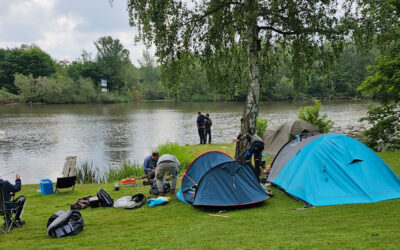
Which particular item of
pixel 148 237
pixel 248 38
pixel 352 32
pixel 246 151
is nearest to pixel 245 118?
pixel 246 151

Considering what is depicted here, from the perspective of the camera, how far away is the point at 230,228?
20.4 ft

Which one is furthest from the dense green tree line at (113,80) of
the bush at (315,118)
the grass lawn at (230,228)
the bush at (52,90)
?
the grass lawn at (230,228)

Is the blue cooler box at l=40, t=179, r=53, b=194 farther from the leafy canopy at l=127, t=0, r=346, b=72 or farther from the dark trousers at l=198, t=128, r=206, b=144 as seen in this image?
the dark trousers at l=198, t=128, r=206, b=144

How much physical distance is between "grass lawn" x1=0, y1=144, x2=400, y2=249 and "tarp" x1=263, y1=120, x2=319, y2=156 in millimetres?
7792

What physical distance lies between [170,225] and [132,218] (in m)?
1.22

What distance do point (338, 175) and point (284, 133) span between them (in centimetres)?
831

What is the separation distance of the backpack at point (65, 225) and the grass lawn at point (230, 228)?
17cm

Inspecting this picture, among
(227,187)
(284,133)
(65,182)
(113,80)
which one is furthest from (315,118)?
(113,80)

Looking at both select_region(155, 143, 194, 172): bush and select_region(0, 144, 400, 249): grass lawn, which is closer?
select_region(0, 144, 400, 249): grass lawn

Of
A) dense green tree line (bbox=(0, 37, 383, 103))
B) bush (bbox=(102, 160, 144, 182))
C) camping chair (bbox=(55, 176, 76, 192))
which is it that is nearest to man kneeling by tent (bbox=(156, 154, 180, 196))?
camping chair (bbox=(55, 176, 76, 192))

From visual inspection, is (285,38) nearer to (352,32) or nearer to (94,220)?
(352,32)

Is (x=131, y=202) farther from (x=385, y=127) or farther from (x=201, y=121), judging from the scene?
(x=385, y=127)

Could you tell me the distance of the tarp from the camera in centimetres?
1606

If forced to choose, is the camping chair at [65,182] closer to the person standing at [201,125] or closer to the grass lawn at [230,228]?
the grass lawn at [230,228]
